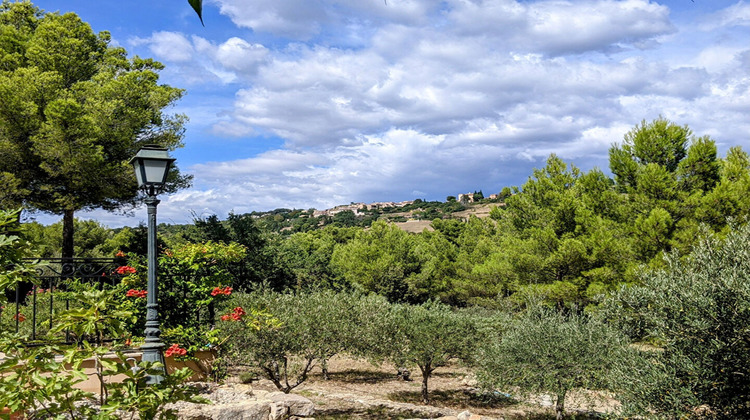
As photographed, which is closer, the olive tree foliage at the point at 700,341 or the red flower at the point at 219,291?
the olive tree foliage at the point at 700,341

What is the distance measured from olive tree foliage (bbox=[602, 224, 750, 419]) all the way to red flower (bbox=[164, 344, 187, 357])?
6.18 meters

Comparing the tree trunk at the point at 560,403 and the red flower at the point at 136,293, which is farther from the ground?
the red flower at the point at 136,293

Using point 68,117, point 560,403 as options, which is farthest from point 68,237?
point 560,403

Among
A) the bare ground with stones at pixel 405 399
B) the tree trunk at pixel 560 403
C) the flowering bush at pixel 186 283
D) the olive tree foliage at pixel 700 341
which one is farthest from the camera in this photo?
the bare ground with stones at pixel 405 399

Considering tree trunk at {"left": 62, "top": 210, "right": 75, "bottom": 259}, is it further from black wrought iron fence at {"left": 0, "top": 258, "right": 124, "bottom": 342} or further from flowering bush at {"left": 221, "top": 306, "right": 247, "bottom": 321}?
flowering bush at {"left": 221, "top": 306, "right": 247, "bottom": 321}

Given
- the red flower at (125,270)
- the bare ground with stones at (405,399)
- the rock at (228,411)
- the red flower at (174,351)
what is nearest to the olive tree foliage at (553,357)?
the bare ground with stones at (405,399)

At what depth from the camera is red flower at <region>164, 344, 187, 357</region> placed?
6609 millimetres

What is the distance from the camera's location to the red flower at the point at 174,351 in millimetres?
6609

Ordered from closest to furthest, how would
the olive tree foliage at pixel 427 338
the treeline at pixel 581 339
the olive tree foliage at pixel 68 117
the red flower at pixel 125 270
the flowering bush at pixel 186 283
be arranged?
the treeline at pixel 581 339 → the red flower at pixel 125 270 → the flowering bush at pixel 186 283 → the olive tree foliage at pixel 68 117 → the olive tree foliage at pixel 427 338

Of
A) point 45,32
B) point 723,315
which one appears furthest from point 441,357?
point 45,32

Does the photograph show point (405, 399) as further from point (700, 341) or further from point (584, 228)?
point (700, 341)

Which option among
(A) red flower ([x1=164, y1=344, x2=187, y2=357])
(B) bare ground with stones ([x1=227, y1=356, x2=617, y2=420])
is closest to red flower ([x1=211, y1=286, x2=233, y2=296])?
(A) red flower ([x1=164, y1=344, x2=187, y2=357])

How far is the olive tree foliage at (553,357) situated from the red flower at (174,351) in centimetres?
769

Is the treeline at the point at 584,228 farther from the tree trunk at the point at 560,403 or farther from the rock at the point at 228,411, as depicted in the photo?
the rock at the point at 228,411
